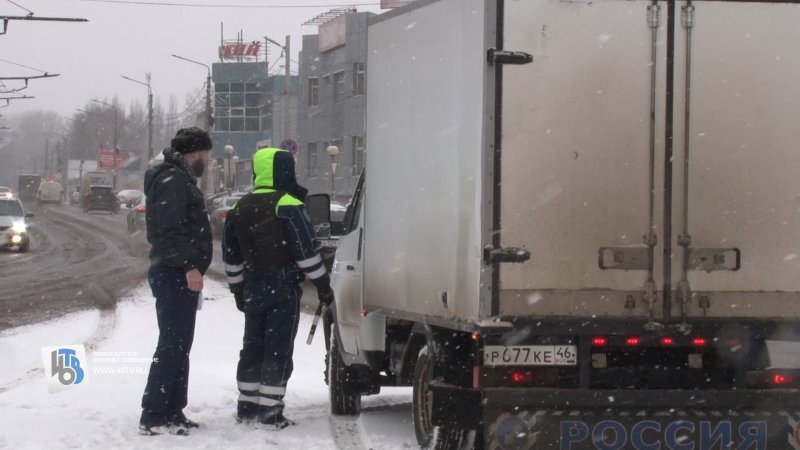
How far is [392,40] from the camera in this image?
6.91 metres

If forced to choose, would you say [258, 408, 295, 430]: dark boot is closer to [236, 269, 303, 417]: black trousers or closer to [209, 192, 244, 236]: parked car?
[236, 269, 303, 417]: black trousers

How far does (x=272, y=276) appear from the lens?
7.77 metres

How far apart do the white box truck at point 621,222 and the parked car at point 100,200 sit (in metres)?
71.1

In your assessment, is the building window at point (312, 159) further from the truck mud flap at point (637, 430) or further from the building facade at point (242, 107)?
the truck mud flap at point (637, 430)

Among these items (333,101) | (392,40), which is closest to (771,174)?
(392,40)

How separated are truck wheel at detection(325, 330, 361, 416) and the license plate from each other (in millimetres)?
2515

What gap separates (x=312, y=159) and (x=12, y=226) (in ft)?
92.5

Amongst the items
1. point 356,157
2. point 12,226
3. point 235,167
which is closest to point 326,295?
point 12,226

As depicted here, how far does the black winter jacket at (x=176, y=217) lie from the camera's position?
7.47 meters

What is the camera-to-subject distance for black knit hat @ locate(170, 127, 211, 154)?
775cm

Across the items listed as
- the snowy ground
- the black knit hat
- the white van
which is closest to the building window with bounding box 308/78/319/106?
the white van

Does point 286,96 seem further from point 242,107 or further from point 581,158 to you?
point 242,107

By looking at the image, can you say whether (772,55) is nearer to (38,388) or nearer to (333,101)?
(38,388)

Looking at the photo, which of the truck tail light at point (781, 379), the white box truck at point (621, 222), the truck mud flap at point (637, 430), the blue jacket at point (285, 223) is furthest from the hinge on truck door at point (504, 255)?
the blue jacket at point (285, 223)
